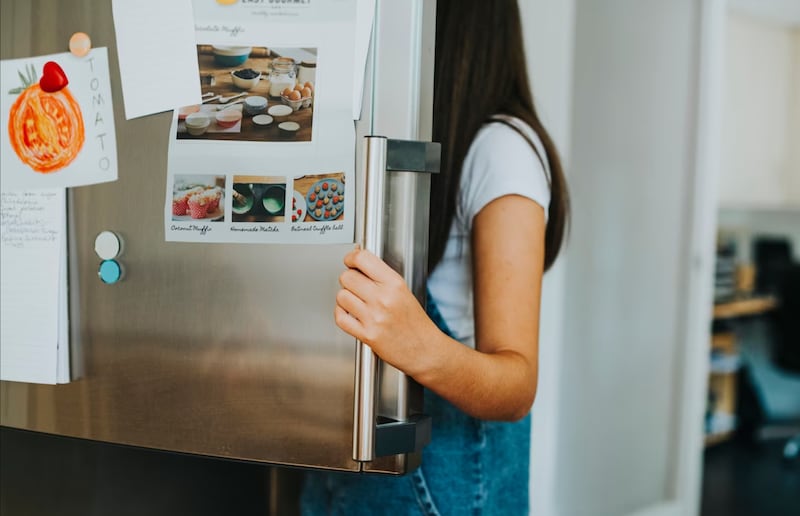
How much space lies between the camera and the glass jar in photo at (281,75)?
29.2 inches

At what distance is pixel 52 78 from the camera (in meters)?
0.85

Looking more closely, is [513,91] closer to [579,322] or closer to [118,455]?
[118,455]

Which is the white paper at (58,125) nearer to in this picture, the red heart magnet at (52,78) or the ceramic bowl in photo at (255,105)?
the red heart magnet at (52,78)

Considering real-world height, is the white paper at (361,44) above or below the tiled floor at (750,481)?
above

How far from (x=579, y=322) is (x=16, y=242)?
202 centimetres

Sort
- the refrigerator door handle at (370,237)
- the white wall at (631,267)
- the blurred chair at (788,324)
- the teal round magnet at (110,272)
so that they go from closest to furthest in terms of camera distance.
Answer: the refrigerator door handle at (370,237), the teal round magnet at (110,272), the white wall at (631,267), the blurred chair at (788,324)

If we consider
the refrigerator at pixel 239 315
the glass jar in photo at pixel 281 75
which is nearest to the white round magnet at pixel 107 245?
the refrigerator at pixel 239 315

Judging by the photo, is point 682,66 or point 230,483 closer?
point 230,483

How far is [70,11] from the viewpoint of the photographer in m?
0.84

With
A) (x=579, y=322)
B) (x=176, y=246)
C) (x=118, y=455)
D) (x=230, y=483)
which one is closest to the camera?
(x=176, y=246)

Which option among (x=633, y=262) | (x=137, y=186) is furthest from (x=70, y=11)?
(x=633, y=262)

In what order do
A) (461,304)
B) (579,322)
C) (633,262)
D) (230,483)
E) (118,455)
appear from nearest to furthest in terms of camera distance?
1. (461,304)
2. (118,455)
3. (230,483)
4. (579,322)
5. (633,262)

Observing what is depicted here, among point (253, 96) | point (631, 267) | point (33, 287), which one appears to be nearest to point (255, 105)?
point (253, 96)

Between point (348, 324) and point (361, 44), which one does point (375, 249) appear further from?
point (361, 44)
